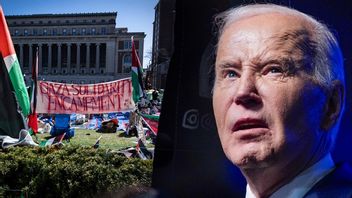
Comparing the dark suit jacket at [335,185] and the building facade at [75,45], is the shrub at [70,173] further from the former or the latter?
the building facade at [75,45]

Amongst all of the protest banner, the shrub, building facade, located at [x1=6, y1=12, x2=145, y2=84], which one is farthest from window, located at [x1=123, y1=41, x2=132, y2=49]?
the shrub

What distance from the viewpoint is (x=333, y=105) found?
5.36 feet

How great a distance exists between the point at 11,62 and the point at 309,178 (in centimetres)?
494

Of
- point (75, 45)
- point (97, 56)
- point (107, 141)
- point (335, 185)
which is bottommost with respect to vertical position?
point (107, 141)

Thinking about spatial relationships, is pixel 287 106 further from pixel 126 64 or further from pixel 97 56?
pixel 97 56

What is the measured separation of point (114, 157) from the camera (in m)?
5.55

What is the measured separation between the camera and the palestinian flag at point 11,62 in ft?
17.2

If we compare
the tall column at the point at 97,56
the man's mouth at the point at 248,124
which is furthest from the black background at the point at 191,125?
the tall column at the point at 97,56

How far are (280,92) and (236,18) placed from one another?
500 mm

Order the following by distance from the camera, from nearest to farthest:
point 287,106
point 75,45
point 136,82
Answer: point 287,106, point 136,82, point 75,45

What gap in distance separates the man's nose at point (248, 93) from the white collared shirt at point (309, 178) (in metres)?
0.38

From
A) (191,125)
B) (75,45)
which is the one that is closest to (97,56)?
(75,45)

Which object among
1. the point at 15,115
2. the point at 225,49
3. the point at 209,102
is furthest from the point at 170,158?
the point at 15,115

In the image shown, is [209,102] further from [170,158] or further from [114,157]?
[114,157]
